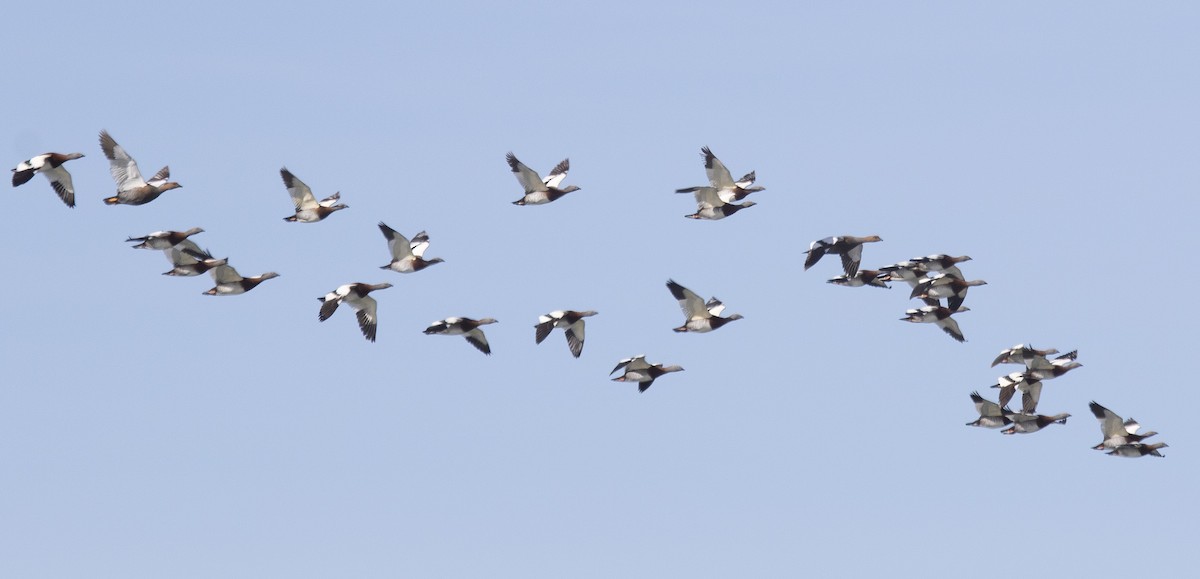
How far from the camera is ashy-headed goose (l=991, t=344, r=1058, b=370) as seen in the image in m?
69.6

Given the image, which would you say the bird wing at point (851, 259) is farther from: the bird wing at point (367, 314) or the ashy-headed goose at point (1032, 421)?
the bird wing at point (367, 314)

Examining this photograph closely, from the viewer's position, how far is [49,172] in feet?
214

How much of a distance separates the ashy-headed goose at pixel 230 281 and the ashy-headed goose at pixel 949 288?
64.0ft

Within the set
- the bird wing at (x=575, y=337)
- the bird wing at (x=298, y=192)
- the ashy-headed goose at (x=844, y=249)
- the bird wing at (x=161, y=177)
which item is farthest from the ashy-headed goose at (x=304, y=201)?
the ashy-headed goose at (x=844, y=249)

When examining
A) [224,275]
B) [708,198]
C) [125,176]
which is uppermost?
[125,176]

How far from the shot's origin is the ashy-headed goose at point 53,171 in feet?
213

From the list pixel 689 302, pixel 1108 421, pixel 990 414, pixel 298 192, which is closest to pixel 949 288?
pixel 990 414

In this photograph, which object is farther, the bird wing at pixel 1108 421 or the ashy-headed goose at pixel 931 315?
the ashy-headed goose at pixel 931 315

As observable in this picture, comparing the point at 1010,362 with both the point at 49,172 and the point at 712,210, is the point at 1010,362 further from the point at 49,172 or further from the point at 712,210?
the point at 49,172

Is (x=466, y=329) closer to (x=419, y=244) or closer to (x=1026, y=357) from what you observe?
(x=419, y=244)

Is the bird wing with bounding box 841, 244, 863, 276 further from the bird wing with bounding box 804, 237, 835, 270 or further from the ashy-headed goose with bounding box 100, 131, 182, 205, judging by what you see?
the ashy-headed goose with bounding box 100, 131, 182, 205

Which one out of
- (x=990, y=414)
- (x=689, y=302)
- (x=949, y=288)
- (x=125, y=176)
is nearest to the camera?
(x=125, y=176)

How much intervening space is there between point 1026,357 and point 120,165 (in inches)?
1033

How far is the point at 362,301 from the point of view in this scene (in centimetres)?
6894
